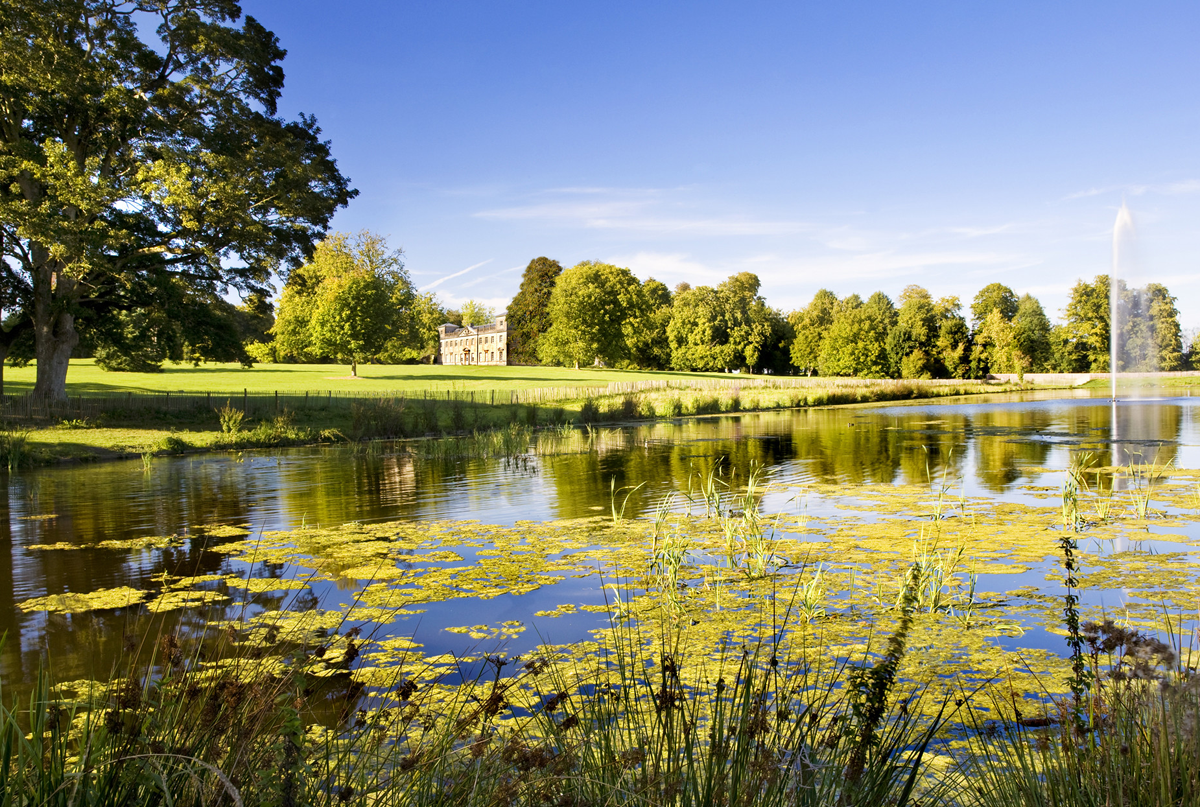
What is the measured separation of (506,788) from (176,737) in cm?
115

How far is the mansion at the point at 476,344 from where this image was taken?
316 ft

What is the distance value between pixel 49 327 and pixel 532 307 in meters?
65.0

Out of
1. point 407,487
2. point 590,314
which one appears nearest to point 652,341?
point 590,314

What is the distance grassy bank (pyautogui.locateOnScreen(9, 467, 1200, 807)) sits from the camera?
99.3 inches

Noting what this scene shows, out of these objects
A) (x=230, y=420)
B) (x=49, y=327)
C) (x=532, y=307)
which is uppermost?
(x=532, y=307)

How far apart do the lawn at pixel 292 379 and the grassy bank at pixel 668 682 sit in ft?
106

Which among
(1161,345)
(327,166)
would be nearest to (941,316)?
(1161,345)

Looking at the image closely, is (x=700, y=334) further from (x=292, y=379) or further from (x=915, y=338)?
(x=292, y=379)

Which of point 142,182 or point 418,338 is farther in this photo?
point 418,338

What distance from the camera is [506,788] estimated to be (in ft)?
8.07

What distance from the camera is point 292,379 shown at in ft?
165

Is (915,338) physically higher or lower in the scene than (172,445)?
higher

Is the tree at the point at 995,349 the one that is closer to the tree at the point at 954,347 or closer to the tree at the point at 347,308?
the tree at the point at 954,347

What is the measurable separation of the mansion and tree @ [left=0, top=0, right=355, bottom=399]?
220ft
